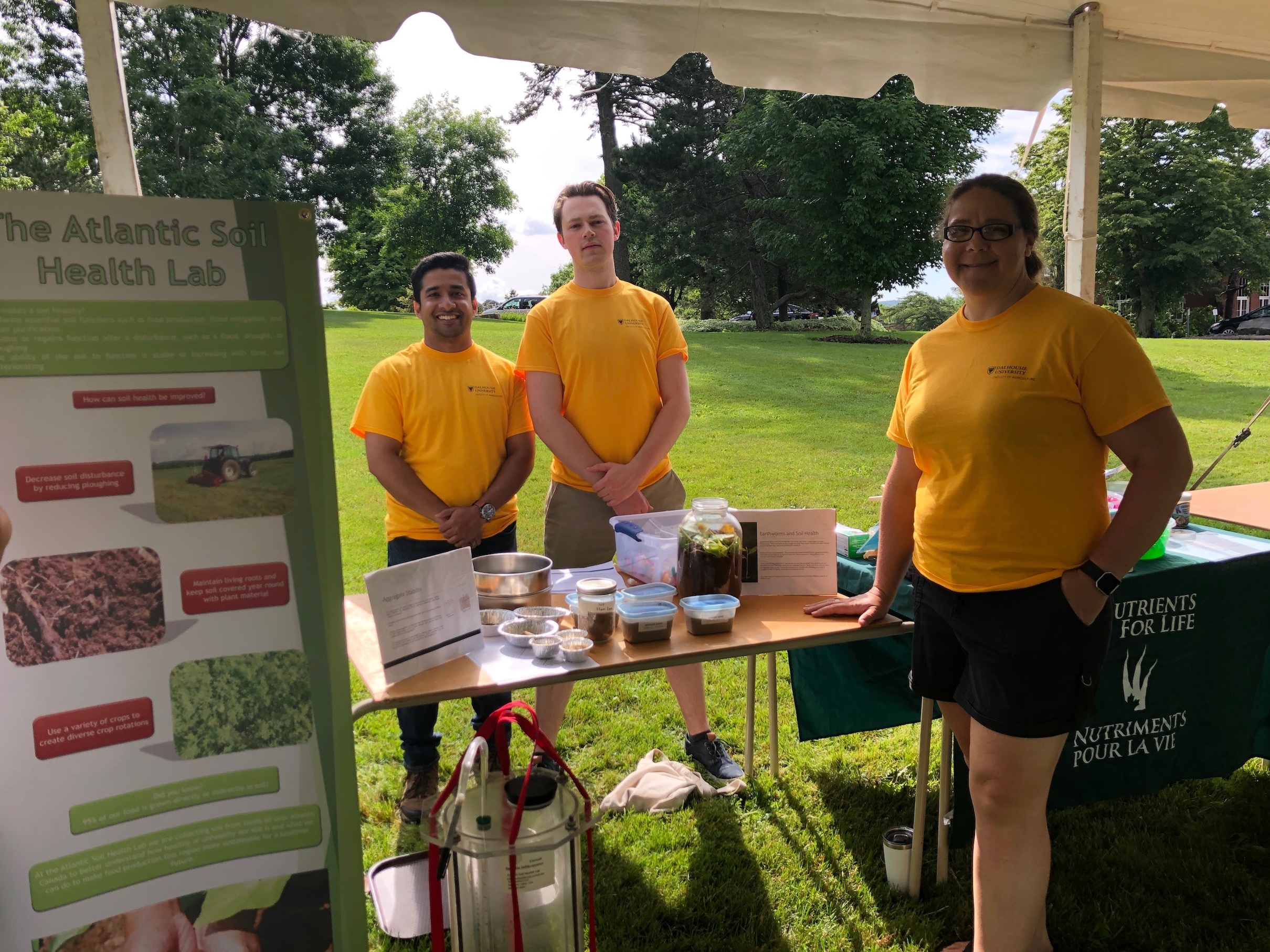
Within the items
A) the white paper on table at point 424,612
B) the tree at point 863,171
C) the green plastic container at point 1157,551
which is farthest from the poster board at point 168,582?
the tree at point 863,171

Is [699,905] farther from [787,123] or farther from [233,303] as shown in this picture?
[787,123]

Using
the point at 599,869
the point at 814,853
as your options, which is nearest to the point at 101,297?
the point at 599,869

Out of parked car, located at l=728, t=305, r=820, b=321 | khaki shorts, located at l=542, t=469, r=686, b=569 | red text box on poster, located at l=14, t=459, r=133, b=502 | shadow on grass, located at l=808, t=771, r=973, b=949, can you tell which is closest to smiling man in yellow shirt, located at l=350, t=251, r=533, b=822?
khaki shorts, located at l=542, t=469, r=686, b=569

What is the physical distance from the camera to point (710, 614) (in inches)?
86.0

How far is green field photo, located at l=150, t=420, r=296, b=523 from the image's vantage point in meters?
1.59

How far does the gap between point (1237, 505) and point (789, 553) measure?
7.14 ft

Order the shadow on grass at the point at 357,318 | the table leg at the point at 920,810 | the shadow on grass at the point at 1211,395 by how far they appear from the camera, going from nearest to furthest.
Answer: the table leg at the point at 920,810 → the shadow on grass at the point at 1211,395 → the shadow on grass at the point at 357,318

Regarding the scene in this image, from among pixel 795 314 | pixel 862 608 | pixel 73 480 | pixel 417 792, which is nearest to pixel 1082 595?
pixel 862 608

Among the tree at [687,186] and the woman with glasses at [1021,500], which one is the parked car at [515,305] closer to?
the tree at [687,186]

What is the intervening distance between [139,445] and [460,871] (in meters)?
1.09

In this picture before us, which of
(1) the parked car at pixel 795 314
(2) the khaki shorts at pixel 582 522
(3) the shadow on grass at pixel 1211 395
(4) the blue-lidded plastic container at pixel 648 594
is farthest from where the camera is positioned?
(1) the parked car at pixel 795 314

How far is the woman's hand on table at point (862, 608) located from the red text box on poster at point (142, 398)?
1.56 metres

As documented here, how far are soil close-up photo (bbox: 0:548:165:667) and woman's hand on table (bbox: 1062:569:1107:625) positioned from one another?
5.77 ft

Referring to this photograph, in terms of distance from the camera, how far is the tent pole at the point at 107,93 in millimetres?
2141
